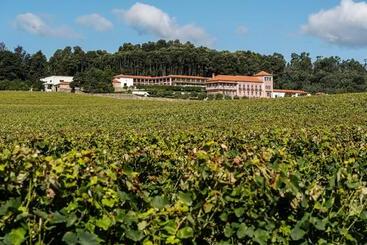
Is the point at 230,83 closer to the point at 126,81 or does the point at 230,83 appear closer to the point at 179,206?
the point at 126,81

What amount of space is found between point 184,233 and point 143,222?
24 cm

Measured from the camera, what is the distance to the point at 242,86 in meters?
168

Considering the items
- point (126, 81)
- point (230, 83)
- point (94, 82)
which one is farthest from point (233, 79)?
point (94, 82)

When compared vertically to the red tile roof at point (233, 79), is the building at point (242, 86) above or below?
below

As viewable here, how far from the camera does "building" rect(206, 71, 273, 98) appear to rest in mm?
163000

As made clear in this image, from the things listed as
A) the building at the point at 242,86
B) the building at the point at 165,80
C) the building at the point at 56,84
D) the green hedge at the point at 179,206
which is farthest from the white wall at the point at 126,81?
the green hedge at the point at 179,206

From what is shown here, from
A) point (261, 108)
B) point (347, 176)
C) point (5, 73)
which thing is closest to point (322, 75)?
point (5, 73)

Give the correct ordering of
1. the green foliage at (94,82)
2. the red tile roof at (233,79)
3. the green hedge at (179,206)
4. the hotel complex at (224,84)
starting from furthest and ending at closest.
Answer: the red tile roof at (233,79), the hotel complex at (224,84), the green foliage at (94,82), the green hedge at (179,206)

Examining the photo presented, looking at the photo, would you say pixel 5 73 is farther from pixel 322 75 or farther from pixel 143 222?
pixel 143 222

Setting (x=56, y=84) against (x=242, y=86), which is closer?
(x=242, y=86)

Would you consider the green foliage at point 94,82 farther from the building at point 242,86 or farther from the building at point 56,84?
the building at point 242,86

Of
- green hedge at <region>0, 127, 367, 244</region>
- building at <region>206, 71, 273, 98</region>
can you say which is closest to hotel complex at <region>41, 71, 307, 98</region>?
building at <region>206, 71, 273, 98</region>

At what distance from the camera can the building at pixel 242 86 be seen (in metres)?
163

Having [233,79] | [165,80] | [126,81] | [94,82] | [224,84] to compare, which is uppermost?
[233,79]
